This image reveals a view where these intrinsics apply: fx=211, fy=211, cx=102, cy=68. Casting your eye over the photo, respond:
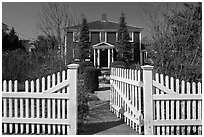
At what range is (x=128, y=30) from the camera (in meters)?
29.9

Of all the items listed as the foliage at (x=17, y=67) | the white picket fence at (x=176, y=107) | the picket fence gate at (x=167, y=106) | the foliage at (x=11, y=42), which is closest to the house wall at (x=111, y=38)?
the foliage at (x=11, y=42)

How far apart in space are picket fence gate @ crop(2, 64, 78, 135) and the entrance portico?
915 inches

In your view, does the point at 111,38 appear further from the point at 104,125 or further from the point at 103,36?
the point at 104,125

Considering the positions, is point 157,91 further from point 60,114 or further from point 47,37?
point 47,37

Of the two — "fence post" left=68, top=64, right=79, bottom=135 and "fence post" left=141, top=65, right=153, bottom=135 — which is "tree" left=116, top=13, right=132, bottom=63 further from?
"fence post" left=68, top=64, right=79, bottom=135

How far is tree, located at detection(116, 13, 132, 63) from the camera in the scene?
27594mm

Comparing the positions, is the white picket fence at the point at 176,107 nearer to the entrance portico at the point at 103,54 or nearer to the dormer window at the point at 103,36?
the entrance portico at the point at 103,54

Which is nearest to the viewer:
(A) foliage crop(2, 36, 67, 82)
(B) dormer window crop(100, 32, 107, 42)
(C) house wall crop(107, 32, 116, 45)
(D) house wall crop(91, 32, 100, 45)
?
(A) foliage crop(2, 36, 67, 82)

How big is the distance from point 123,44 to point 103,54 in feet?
9.86

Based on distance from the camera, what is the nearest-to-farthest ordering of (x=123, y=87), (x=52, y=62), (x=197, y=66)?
(x=123, y=87), (x=197, y=66), (x=52, y=62)

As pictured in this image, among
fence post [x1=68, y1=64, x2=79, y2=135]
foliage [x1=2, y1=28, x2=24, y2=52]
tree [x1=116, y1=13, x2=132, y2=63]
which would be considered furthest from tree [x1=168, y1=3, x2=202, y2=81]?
tree [x1=116, y1=13, x2=132, y2=63]

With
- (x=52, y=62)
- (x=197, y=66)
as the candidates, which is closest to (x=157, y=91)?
(x=197, y=66)

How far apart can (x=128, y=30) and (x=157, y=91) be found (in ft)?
86.7

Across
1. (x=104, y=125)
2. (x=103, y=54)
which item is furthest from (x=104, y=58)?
(x=104, y=125)
